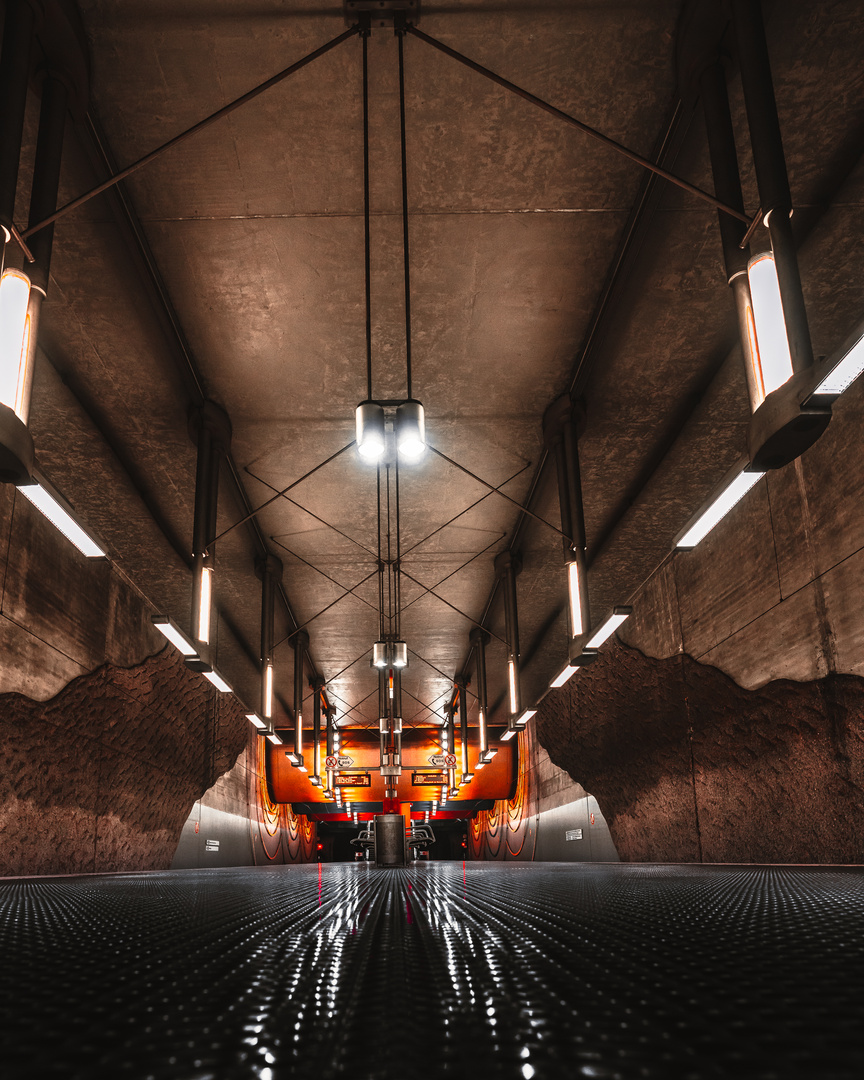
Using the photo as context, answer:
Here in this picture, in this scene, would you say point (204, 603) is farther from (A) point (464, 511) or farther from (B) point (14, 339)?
(A) point (464, 511)

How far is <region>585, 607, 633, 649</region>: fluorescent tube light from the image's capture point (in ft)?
17.6

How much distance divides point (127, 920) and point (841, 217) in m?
5.70

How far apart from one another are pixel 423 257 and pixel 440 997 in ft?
17.3

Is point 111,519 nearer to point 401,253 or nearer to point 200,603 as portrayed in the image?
point 200,603

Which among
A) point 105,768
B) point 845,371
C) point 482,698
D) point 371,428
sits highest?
point 371,428

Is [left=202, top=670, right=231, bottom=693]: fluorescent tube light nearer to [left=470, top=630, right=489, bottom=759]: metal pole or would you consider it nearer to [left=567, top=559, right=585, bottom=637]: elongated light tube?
[left=567, top=559, right=585, bottom=637]: elongated light tube

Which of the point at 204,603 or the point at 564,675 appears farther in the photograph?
the point at 564,675

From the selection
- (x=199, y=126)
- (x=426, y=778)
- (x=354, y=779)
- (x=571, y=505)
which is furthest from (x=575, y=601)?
(x=426, y=778)

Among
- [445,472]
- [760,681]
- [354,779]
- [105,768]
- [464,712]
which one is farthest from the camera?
[354,779]

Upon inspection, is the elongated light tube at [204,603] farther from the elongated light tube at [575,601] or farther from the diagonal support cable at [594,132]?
the diagonal support cable at [594,132]

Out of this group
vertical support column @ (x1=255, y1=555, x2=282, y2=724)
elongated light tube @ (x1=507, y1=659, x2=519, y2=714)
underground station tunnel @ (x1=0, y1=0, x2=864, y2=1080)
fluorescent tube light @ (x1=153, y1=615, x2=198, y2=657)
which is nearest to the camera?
underground station tunnel @ (x1=0, y1=0, x2=864, y2=1080)

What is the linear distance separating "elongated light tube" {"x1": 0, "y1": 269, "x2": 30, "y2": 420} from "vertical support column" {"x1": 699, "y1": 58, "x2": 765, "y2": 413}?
9.88 ft

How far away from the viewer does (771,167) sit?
3.28m

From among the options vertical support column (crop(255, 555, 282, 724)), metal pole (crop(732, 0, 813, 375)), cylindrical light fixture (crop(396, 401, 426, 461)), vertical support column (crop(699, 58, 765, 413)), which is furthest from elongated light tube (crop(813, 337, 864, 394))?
vertical support column (crop(255, 555, 282, 724))
